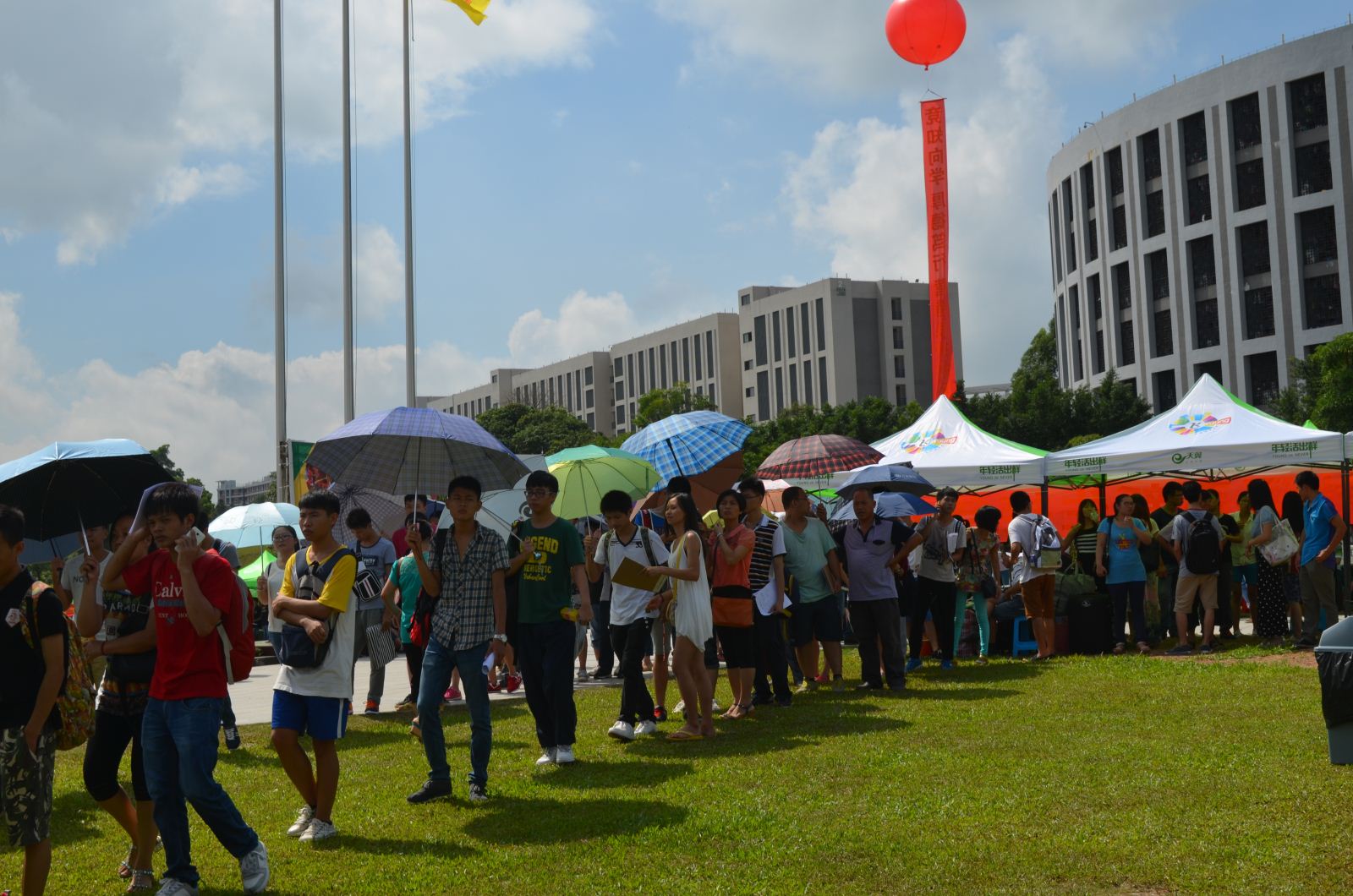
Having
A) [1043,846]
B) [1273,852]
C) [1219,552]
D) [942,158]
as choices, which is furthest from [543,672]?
[942,158]

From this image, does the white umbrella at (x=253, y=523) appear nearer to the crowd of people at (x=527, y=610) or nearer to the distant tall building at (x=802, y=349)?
the crowd of people at (x=527, y=610)

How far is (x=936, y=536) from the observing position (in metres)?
12.9

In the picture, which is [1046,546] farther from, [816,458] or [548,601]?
[548,601]

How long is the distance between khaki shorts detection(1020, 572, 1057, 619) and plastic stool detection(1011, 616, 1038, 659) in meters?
0.87

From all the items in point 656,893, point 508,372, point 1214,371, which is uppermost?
point 508,372

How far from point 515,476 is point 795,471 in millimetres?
6279

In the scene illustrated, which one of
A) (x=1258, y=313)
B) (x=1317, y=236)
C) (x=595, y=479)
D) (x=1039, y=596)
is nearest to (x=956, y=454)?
(x=1039, y=596)

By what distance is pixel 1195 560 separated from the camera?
45.6ft

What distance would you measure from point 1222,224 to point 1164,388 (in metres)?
9.34

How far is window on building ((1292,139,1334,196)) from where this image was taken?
59.9 m

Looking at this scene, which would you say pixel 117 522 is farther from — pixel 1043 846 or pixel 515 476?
pixel 1043 846

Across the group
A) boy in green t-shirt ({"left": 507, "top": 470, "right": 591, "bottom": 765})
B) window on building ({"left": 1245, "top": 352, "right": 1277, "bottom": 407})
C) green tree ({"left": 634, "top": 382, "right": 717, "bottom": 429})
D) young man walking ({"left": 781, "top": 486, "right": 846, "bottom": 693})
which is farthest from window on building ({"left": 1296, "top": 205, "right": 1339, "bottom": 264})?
boy in green t-shirt ({"left": 507, "top": 470, "right": 591, "bottom": 765})

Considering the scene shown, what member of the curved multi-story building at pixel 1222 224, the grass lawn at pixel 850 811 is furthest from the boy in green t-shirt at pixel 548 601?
the curved multi-story building at pixel 1222 224

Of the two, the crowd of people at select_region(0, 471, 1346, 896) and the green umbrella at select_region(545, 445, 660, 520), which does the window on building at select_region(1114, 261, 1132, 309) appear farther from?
the green umbrella at select_region(545, 445, 660, 520)
